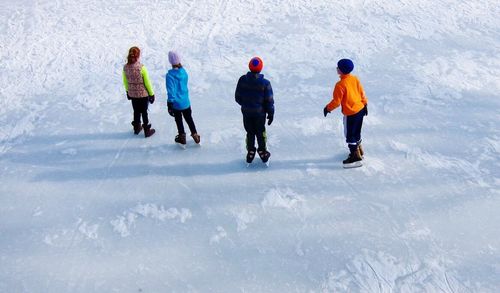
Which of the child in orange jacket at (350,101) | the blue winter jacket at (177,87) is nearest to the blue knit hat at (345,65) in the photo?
the child in orange jacket at (350,101)

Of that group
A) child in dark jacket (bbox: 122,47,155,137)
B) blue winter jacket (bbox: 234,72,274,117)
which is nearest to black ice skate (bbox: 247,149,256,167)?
blue winter jacket (bbox: 234,72,274,117)

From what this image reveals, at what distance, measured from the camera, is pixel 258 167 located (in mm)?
5457

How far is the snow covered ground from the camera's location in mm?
4113

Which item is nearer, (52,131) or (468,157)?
(468,157)

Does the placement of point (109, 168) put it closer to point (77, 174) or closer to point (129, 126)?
point (77, 174)

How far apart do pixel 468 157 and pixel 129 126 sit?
487cm

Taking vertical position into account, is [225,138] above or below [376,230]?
above

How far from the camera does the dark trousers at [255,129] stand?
494cm

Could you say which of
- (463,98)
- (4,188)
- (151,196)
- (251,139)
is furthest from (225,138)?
(463,98)

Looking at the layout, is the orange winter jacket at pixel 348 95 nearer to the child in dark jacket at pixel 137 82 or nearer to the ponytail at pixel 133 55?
the child in dark jacket at pixel 137 82

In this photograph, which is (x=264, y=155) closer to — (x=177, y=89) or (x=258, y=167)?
(x=258, y=167)

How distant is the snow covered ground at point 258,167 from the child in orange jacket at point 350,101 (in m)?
0.56

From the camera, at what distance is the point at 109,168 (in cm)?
560

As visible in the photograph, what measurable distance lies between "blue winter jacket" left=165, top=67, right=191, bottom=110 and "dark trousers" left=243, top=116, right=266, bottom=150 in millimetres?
872
